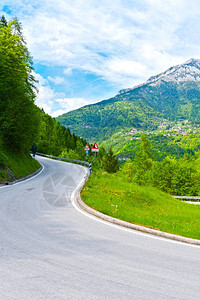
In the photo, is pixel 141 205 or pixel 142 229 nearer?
pixel 142 229

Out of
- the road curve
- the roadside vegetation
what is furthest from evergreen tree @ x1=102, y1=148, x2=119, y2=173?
the road curve

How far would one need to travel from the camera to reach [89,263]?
177 inches

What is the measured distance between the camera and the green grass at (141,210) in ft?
26.0

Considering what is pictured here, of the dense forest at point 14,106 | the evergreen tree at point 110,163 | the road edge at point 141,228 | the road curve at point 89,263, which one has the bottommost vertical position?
the evergreen tree at point 110,163

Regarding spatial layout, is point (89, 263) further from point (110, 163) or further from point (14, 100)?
point (110, 163)

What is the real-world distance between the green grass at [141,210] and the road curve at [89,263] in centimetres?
122

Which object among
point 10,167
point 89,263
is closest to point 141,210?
point 89,263

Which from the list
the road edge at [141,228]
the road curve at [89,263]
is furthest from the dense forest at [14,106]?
the road curve at [89,263]

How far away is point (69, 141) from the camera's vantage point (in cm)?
Answer: 10050

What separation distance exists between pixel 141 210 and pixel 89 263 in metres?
7.16

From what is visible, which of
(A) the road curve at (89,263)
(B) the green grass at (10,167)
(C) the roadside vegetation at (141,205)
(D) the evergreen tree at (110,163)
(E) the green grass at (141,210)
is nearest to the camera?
(A) the road curve at (89,263)

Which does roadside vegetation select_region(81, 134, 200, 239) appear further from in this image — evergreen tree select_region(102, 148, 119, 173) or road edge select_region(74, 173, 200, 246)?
evergreen tree select_region(102, 148, 119, 173)

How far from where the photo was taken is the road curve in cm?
349

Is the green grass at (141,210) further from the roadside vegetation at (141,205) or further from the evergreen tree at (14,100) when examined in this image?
the evergreen tree at (14,100)
